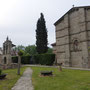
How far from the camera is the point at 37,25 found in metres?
48.5

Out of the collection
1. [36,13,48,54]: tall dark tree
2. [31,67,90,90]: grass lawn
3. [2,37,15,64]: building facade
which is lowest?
[31,67,90,90]: grass lawn

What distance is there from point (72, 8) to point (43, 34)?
18667mm

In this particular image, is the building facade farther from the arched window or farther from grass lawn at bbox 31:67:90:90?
grass lawn at bbox 31:67:90:90

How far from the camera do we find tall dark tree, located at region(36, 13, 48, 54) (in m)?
45.3

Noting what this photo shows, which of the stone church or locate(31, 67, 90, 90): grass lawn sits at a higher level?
the stone church

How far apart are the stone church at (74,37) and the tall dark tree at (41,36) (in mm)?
12768

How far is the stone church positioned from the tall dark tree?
1277cm

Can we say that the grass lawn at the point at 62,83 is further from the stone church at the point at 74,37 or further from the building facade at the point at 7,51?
the building facade at the point at 7,51

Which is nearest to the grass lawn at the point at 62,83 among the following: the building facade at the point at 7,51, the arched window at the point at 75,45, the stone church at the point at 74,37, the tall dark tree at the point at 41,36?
the stone church at the point at 74,37

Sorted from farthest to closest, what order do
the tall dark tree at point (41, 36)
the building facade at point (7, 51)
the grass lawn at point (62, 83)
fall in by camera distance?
the tall dark tree at point (41, 36), the building facade at point (7, 51), the grass lawn at point (62, 83)

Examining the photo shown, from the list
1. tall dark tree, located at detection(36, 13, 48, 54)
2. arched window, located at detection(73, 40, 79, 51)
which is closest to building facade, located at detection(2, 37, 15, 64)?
tall dark tree, located at detection(36, 13, 48, 54)

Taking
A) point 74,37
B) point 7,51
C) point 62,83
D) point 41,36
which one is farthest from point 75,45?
point 62,83

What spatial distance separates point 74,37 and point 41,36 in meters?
19.0

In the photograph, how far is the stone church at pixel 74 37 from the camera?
87.5ft
